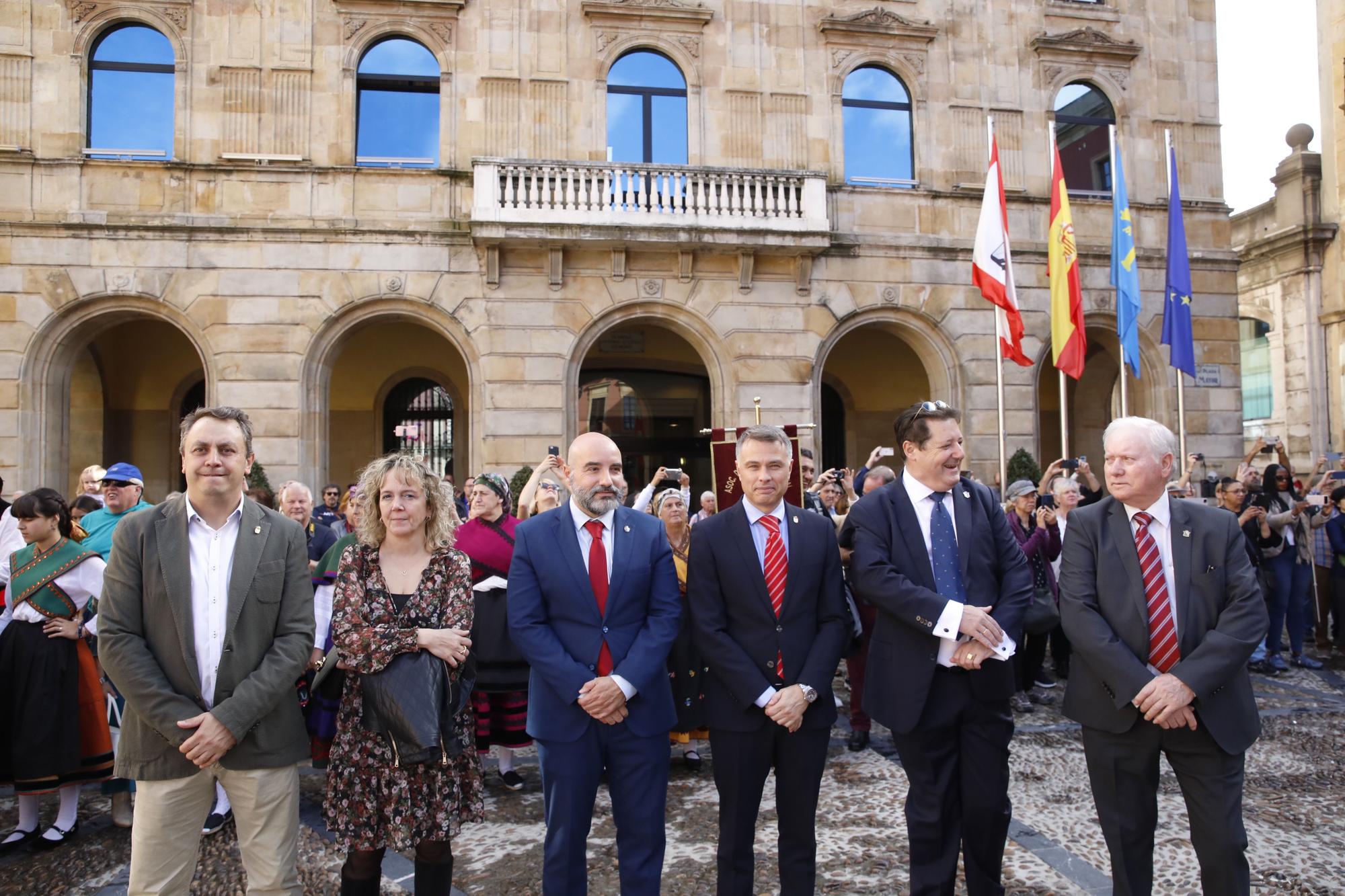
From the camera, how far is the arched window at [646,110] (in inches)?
552

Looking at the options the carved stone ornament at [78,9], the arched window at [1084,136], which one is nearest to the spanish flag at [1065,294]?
the arched window at [1084,136]

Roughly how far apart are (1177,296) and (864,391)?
5903 millimetres

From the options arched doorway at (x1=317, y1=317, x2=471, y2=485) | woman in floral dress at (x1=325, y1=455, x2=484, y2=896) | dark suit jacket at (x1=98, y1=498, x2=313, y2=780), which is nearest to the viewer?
dark suit jacket at (x1=98, y1=498, x2=313, y2=780)

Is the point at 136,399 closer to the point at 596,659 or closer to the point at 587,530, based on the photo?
the point at 587,530

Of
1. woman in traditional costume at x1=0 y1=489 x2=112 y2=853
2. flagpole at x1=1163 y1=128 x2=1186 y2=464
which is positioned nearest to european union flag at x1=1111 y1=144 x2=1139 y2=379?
flagpole at x1=1163 y1=128 x2=1186 y2=464

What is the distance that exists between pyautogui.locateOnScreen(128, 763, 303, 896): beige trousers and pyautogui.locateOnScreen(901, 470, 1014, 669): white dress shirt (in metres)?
2.59

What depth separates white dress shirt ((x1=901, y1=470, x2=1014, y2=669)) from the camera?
337cm

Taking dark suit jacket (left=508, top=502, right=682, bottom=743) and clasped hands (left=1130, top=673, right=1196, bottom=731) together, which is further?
dark suit jacket (left=508, top=502, right=682, bottom=743)

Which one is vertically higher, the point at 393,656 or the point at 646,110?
the point at 646,110

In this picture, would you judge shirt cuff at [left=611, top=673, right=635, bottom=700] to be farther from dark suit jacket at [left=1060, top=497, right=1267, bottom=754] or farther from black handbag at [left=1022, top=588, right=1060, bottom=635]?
black handbag at [left=1022, top=588, right=1060, bottom=635]

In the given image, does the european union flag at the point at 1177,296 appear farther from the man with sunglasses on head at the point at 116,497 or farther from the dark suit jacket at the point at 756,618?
the man with sunglasses on head at the point at 116,497

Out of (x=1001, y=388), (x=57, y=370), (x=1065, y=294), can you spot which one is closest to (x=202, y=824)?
(x=1001, y=388)

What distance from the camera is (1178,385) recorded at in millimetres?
13617

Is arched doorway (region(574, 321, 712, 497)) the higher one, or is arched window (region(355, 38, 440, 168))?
arched window (region(355, 38, 440, 168))
